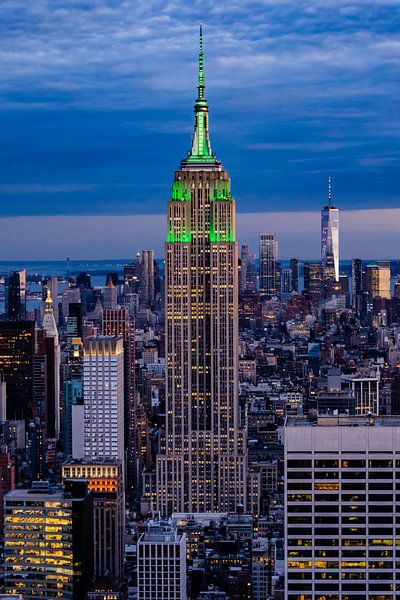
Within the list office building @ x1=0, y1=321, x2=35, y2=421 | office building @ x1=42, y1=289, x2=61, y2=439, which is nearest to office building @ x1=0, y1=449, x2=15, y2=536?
office building @ x1=42, y1=289, x2=61, y2=439

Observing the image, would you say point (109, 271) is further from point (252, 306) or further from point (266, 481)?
point (266, 481)

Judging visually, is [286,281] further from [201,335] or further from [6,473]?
[6,473]

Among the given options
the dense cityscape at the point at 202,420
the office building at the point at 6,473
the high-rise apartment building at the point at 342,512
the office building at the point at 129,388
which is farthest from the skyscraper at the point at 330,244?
the high-rise apartment building at the point at 342,512

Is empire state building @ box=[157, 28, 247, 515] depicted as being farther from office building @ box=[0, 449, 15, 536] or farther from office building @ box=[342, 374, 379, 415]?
office building @ box=[342, 374, 379, 415]

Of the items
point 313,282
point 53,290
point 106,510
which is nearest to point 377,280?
point 313,282

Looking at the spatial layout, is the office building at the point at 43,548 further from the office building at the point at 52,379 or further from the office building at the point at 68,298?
the office building at the point at 68,298
